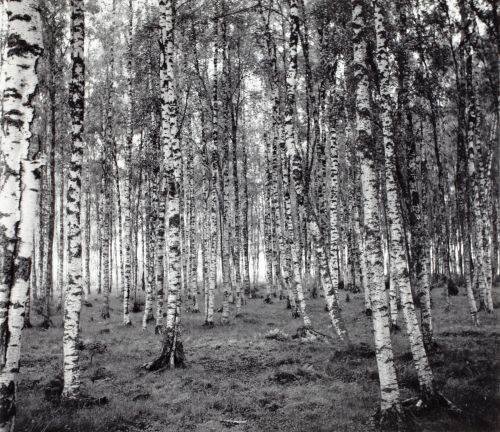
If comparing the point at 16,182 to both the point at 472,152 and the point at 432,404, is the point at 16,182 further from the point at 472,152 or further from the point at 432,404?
the point at 472,152

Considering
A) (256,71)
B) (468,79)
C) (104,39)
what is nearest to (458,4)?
(468,79)

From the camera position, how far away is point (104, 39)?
2486cm

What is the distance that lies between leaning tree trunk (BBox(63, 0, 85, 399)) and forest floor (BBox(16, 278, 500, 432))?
775 millimetres

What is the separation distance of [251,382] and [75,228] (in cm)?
592

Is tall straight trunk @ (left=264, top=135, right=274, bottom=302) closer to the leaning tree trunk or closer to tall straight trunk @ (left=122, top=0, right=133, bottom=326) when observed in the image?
tall straight trunk @ (left=122, top=0, right=133, bottom=326)

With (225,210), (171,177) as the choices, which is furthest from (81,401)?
(225,210)

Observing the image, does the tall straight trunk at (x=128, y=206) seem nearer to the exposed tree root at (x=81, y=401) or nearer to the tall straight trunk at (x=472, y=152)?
the exposed tree root at (x=81, y=401)

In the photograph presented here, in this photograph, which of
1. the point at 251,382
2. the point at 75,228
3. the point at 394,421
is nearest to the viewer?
the point at 394,421

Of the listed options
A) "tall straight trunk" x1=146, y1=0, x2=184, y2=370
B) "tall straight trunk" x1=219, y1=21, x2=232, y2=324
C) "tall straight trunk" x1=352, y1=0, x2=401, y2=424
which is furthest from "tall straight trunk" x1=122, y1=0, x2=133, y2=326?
"tall straight trunk" x1=352, y1=0, x2=401, y2=424

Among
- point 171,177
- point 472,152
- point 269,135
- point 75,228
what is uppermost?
point 269,135

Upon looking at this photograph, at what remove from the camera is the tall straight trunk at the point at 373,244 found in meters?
6.95

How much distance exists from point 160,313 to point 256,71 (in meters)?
14.2

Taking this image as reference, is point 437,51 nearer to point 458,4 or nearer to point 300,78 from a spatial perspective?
point 458,4

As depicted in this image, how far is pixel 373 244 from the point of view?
7398mm
